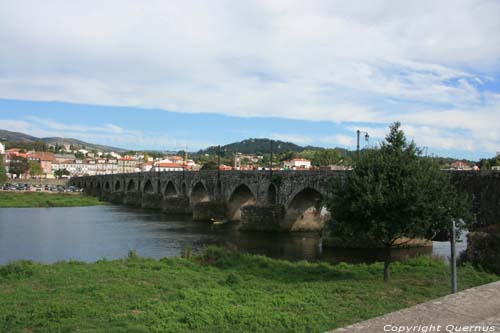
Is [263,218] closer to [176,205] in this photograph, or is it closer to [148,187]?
[176,205]

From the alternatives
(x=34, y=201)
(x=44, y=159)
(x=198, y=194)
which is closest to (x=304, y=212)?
(x=198, y=194)

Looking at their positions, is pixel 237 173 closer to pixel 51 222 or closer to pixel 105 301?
pixel 51 222

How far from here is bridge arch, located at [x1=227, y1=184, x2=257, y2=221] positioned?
5534cm

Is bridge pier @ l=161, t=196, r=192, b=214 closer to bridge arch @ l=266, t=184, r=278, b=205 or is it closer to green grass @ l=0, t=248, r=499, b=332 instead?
bridge arch @ l=266, t=184, r=278, b=205

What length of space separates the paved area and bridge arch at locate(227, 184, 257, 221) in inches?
1918

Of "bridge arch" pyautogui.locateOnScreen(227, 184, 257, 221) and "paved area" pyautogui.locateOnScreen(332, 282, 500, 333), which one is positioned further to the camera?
"bridge arch" pyautogui.locateOnScreen(227, 184, 257, 221)

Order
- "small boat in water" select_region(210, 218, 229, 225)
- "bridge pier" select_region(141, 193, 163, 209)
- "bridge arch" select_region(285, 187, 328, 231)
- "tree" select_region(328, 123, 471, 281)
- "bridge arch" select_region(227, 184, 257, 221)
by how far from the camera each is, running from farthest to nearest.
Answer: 1. "bridge pier" select_region(141, 193, 163, 209)
2. "bridge arch" select_region(227, 184, 257, 221)
3. "small boat in water" select_region(210, 218, 229, 225)
4. "bridge arch" select_region(285, 187, 328, 231)
5. "tree" select_region(328, 123, 471, 281)

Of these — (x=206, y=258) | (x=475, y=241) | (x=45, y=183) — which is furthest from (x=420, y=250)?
(x=45, y=183)

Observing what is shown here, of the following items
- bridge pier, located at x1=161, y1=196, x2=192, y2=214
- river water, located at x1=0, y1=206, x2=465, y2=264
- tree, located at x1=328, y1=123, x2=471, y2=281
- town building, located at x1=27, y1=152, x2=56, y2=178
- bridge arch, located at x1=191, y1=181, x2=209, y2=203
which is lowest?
river water, located at x1=0, y1=206, x2=465, y2=264

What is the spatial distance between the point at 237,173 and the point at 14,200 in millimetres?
44574

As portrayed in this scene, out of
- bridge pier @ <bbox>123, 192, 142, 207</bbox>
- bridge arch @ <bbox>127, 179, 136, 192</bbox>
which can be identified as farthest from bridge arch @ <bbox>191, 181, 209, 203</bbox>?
bridge arch @ <bbox>127, 179, 136, 192</bbox>

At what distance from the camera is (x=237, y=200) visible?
56.5 meters

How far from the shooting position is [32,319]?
1044 centimetres

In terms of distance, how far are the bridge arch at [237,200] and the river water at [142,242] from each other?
6.55m
